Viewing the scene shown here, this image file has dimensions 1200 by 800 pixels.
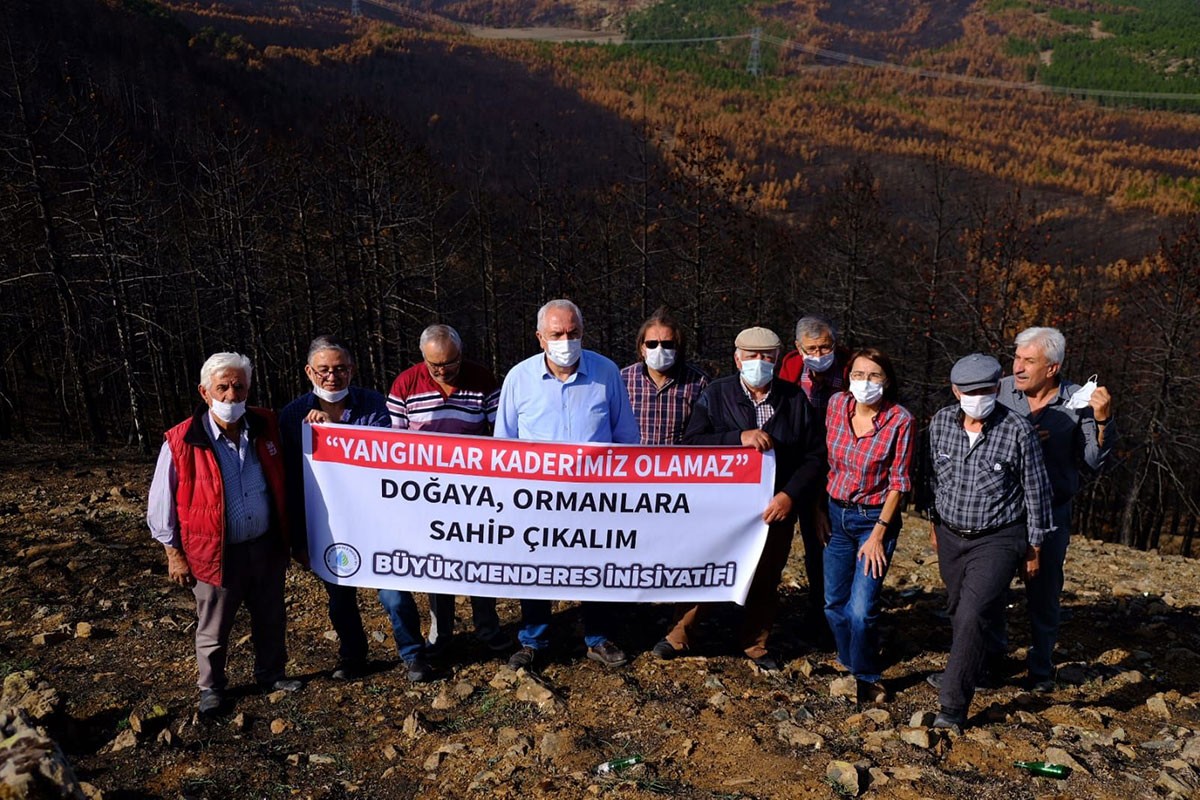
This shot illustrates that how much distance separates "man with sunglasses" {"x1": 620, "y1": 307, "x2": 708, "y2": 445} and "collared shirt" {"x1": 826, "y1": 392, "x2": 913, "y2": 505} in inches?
38.7

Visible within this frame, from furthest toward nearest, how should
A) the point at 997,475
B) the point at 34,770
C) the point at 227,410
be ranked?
the point at 227,410 < the point at 997,475 < the point at 34,770

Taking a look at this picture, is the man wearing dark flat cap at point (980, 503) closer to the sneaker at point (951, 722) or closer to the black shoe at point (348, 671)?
the sneaker at point (951, 722)

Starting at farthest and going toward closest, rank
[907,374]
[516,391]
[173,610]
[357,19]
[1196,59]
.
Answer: [357,19] → [1196,59] → [907,374] → [173,610] → [516,391]

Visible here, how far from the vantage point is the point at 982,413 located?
Result: 4539mm

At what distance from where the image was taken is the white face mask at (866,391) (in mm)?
4703

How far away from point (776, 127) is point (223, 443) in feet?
409

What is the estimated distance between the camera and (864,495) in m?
4.89

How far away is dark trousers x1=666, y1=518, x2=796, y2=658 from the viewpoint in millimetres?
5434

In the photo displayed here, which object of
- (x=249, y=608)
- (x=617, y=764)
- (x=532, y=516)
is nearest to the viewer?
(x=617, y=764)

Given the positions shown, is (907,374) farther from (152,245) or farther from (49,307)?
(49,307)

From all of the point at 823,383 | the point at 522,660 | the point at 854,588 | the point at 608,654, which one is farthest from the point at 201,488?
the point at 823,383

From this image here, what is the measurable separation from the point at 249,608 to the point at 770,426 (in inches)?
133

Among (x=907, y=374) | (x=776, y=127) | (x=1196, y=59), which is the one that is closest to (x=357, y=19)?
(x=776, y=127)

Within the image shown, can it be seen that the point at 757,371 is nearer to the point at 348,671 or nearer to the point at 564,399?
the point at 564,399
